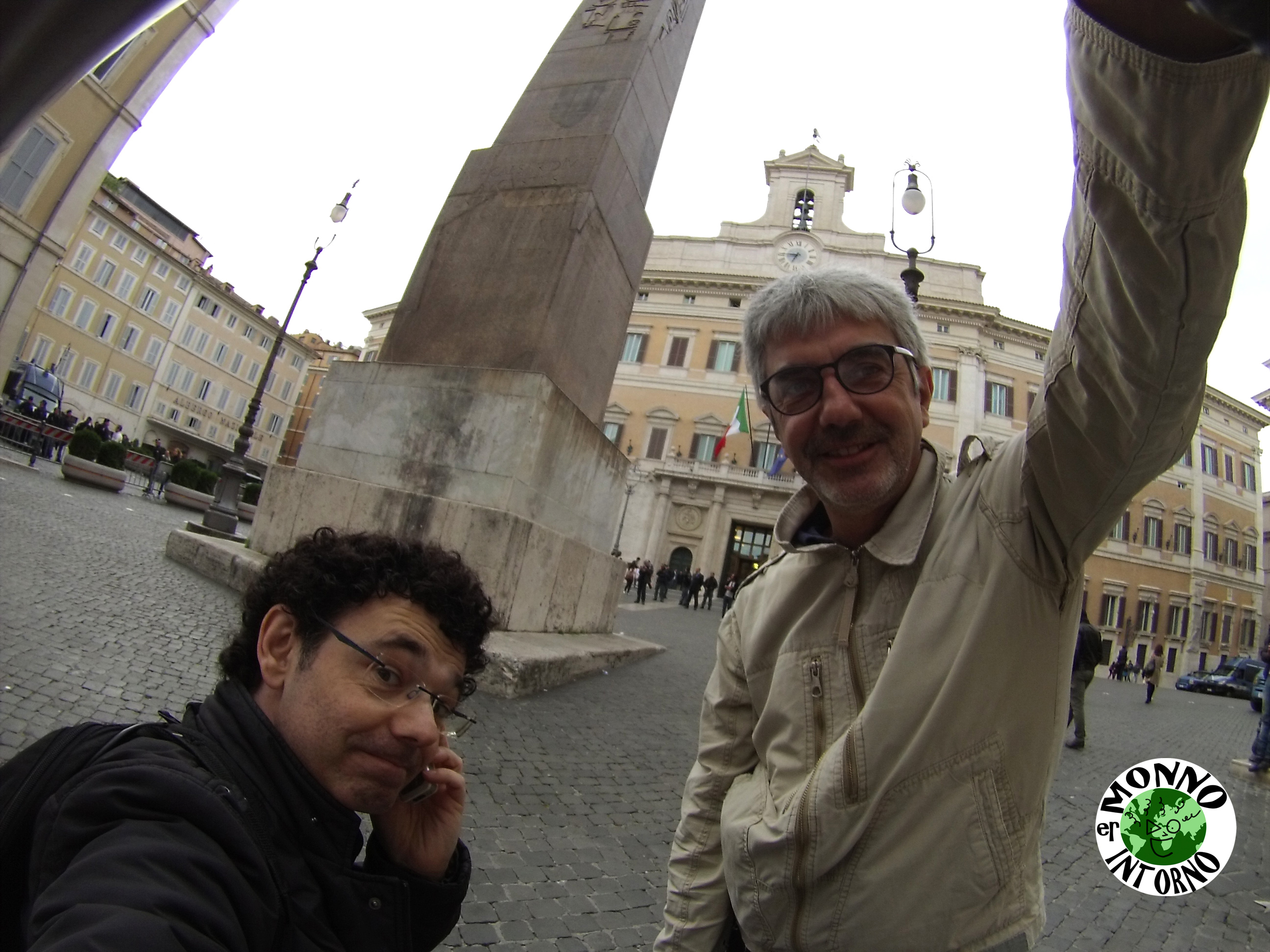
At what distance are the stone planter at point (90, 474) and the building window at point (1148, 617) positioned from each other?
40.1 meters

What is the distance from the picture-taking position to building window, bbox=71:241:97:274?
113ft

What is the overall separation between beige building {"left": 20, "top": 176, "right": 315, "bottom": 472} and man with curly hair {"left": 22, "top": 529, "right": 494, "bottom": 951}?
40.3 meters

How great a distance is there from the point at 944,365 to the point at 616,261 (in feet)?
99.3

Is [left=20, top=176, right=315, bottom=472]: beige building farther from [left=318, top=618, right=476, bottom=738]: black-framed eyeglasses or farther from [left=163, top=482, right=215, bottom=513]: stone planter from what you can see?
[left=318, top=618, right=476, bottom=738]: black-framed eyeglasses

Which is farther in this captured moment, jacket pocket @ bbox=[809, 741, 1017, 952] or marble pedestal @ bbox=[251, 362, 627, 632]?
marble pedestal @ bbox=[251, 362, 627, 632]

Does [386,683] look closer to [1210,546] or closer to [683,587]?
[683,587]

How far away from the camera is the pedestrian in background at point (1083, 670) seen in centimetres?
659

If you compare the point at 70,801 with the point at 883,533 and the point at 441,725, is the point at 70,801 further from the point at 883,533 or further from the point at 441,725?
the point at 883,533

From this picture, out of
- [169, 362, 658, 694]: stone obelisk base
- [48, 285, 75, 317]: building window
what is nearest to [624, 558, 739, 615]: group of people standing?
[169, 362, 658, 694]: stone obelisk base

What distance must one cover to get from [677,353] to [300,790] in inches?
1343

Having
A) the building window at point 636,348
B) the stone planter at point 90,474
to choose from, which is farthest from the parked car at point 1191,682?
the stone planter at point 90,474

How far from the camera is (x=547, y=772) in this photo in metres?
3.31

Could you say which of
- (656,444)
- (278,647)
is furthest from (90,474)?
(656,444)

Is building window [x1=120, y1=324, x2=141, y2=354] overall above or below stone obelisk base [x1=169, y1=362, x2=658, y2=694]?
above
